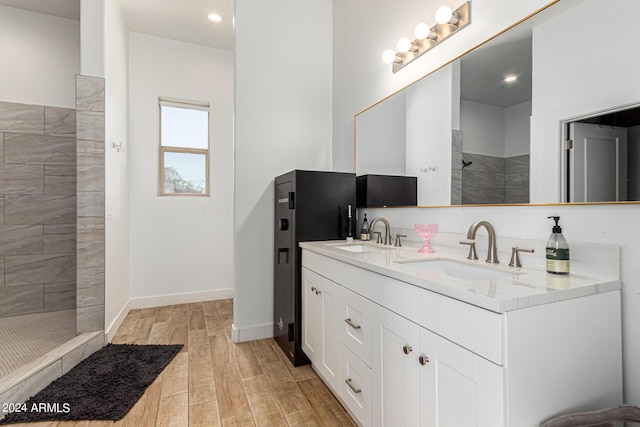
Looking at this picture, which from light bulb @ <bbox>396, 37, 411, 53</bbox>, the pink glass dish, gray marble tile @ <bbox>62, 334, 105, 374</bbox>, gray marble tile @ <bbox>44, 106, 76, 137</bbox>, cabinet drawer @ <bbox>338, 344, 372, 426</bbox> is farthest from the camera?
gray marble tile @ <bbox>44, 106, 76, 137</bbox>

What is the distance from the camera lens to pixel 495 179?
1514mm

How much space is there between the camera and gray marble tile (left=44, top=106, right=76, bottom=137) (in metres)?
3.17

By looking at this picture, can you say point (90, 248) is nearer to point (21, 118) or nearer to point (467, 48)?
point (21, 118)

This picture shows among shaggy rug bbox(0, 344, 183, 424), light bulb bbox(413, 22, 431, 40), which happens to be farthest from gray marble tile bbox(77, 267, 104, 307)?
light bulb bbox(413, 22, 431, 40)

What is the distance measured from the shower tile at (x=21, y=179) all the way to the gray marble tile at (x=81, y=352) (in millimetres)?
1796

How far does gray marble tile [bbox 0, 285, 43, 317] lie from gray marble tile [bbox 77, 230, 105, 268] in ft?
4.18

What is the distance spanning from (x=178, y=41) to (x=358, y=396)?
4152 mm

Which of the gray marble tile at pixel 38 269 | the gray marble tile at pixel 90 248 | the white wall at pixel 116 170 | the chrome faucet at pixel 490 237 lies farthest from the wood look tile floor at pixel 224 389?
the chrome faucet at pixel 490 237

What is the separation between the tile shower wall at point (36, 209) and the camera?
3080mm

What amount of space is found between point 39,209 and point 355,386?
11.7 ft

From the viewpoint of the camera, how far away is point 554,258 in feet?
3.74

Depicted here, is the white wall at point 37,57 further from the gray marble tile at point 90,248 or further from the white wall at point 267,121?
the white wall at point 267,121

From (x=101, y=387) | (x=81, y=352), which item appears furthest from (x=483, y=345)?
(x=81, y=352)

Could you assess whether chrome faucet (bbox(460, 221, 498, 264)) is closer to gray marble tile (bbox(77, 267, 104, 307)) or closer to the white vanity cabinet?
the white vanity cabinet
